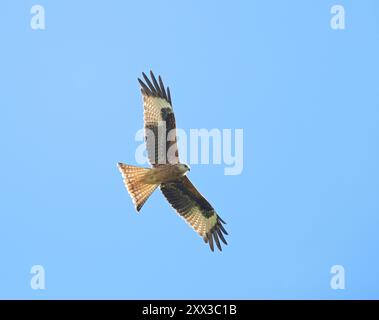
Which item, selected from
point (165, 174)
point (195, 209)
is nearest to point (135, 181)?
point (165, 174)

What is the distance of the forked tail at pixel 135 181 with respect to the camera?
45.9ft

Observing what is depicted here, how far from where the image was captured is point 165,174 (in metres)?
14.1

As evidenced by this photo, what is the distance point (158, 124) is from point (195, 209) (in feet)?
5.16

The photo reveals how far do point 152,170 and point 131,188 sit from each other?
0.42 metres

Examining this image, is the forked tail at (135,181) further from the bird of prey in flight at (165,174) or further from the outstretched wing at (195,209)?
the outstretched wing at (195,209)

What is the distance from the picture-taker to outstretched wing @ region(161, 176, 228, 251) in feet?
48.5

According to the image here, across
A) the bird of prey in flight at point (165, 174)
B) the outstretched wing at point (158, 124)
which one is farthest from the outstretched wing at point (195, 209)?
the outstretched wing at point (158, 124)

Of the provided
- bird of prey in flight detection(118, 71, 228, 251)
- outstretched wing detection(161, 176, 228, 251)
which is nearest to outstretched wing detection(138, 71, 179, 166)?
bird of prey in flight detection(118, 71, 228, 251)

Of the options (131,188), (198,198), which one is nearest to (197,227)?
(198,198)

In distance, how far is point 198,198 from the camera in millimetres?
14891

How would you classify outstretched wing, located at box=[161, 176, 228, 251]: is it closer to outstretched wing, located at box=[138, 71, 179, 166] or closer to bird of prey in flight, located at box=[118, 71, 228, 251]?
bird of prey in flight, located at box=[118, 71, 228, 251]

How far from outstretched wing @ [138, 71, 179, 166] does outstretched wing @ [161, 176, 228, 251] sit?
622mm

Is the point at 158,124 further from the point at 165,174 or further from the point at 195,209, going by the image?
the point at 195,209
